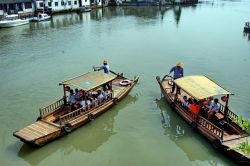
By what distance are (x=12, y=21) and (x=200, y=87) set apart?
40557mm

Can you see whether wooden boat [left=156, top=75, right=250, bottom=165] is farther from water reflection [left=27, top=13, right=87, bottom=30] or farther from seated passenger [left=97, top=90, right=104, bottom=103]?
water reflection [left=27, top=13, right=87, bottom=30]

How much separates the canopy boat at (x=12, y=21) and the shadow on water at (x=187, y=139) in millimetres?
37317

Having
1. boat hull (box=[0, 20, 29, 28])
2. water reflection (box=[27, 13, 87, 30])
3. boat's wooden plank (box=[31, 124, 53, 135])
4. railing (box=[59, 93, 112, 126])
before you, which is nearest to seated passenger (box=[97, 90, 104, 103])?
railing (box=[59, 93, 112, 126])

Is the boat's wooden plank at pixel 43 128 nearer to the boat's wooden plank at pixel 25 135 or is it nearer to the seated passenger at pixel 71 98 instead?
the boat's wooden plank at pixel 25 135

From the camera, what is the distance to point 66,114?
15922mm

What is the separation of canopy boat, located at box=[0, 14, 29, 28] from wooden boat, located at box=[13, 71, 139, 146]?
34.0m

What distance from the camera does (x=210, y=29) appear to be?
4766 cm

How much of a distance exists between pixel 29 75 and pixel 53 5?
42.1 meters

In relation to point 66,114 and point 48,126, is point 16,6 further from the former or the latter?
point 48,126

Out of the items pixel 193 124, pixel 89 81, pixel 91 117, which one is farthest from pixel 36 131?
pixel 193 124

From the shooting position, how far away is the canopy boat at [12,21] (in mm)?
Result: 46806

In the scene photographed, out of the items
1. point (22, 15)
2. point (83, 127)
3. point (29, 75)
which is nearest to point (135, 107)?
point (83, 127)

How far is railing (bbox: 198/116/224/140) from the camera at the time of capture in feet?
45.9

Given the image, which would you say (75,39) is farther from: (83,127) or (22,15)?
(83,127)
